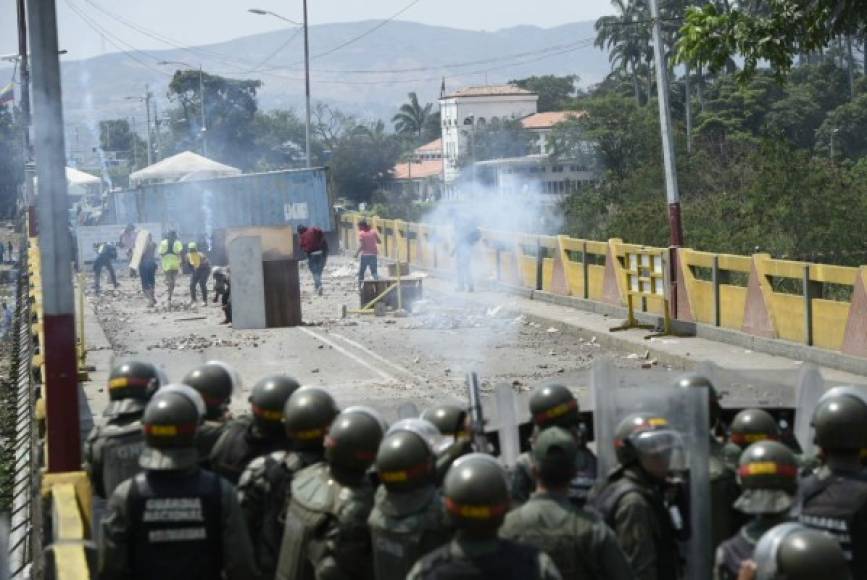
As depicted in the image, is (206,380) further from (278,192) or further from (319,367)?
(278,192)

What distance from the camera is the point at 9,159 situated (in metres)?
79.2

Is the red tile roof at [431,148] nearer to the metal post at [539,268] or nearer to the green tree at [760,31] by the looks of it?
the metal post at [539,268]

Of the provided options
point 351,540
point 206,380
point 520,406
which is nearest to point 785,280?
point 520,406

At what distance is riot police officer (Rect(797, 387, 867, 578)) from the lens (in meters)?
5.90

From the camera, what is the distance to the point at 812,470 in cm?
668

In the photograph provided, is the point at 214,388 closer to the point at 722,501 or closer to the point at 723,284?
the point at 722,501

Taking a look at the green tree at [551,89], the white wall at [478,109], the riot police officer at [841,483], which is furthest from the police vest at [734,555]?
the green tree at [551,89]

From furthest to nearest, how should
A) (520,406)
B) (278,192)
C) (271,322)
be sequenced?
(278,192), (271,322), (520,406)

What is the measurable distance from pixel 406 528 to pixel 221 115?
134 meters

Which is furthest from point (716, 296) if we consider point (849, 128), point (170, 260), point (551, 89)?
point (551, 89)

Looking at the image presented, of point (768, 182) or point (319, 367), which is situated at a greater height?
point (768, 182)

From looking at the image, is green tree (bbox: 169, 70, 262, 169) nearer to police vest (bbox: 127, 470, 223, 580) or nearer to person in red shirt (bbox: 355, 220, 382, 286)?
person in red shirt (bbox: 355, 220, 382, 286)

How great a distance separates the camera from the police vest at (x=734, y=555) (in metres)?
5.26

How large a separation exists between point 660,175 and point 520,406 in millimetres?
39241
